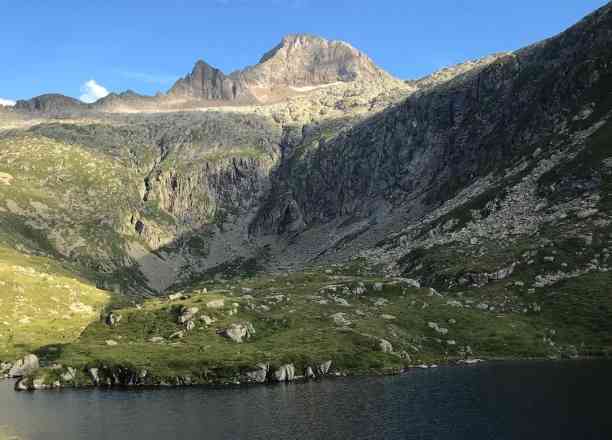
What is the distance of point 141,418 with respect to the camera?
358 feet

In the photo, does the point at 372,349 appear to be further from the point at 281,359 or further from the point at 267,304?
the point at 267,304

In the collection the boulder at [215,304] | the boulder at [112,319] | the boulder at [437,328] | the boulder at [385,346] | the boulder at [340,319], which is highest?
the boulder at [215,304]

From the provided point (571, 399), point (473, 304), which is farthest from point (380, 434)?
point (473, 304)

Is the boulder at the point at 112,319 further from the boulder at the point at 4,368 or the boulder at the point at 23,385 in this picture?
the boulder at the point at 23,385

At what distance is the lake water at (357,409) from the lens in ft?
302

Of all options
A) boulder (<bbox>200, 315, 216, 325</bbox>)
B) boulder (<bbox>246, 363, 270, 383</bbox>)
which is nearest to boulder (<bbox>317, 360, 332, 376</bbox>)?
boulder (<bbox>246, 363, 270, 383</bbox>)

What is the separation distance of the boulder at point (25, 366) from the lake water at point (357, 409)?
72.2 feet

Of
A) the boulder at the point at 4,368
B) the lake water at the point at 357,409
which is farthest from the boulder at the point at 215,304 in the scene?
the boulder at the point at 4,368

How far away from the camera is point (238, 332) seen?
555ft

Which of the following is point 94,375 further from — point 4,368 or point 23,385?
point 4,368

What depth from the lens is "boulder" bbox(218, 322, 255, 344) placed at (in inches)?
6619

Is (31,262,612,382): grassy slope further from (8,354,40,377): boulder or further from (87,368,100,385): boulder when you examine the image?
(8,354,40,377): boulder

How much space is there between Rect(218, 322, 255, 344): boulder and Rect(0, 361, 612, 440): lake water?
3294 cm

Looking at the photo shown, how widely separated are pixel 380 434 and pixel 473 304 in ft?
362
